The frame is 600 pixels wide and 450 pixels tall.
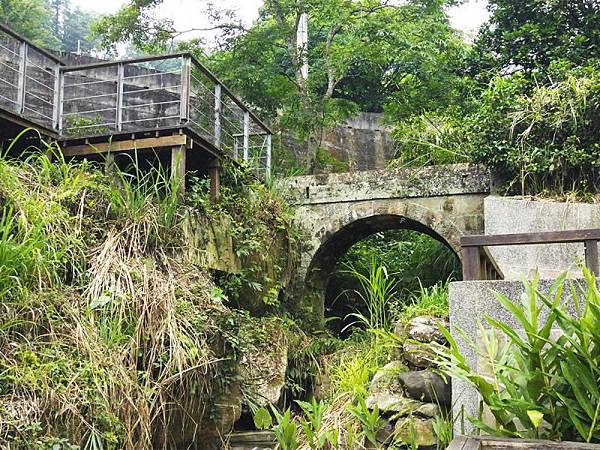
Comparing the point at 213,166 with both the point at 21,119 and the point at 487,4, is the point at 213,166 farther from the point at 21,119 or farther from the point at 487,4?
the point at 487,4

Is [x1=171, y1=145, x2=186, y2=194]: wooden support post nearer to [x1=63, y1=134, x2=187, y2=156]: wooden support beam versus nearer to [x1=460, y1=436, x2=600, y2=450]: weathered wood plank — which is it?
[x1=63, y1=134, x2=187, y2=156]: wooden support beam

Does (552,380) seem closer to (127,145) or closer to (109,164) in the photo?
(109,164)

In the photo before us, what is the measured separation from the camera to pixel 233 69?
9.53 m

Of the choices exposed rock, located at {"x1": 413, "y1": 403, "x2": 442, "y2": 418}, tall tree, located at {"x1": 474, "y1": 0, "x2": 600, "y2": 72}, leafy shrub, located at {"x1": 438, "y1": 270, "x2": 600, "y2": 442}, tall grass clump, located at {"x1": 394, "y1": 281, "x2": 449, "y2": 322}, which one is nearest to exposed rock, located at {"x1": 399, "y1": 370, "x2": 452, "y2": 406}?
exposed rock, located at {"x1": 413, "y1": 403, "x2": 442, "y2": 418}

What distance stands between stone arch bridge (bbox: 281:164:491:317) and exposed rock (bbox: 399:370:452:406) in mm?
2912

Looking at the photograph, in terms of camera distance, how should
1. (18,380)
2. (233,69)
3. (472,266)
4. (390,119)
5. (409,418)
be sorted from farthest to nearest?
(390,119)
(233,69)
(409,418)
(472,266)
(18,380)

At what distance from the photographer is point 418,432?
472 centimetres

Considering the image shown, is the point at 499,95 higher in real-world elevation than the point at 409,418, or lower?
higher

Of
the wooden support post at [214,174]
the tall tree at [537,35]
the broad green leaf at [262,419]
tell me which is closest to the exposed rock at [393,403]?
the broad green leaf at [262,419]

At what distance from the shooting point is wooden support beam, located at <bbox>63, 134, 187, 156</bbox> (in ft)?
19.6

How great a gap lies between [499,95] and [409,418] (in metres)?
4.12

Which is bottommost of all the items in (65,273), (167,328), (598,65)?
(167,328)

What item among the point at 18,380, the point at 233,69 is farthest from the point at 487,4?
the point at 18,380

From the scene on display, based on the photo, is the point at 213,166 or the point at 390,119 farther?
the point at 390,119
